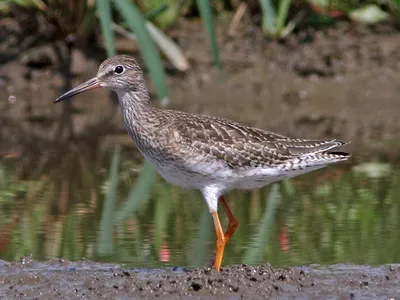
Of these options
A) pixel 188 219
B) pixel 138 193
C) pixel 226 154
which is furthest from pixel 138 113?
pixel 138 193

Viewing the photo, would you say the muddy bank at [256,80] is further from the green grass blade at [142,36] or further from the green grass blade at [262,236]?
Answer: the green grass blade at [262,236]

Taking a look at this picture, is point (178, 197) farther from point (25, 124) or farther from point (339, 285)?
point (25, 124)

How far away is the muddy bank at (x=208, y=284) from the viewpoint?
6.66 metres

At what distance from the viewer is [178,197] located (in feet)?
31.8

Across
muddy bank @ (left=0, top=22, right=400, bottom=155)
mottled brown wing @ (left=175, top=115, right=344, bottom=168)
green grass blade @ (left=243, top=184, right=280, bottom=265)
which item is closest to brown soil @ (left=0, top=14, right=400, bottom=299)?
muddy bank @ (left=0, top=22, right=400, bottom=155)

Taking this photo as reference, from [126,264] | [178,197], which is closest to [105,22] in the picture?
[178,197]

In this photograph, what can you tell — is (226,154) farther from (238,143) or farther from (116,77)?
(116,77)

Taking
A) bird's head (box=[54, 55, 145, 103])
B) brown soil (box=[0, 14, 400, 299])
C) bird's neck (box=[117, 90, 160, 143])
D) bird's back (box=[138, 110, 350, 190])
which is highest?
bird's head (box=[54, 55, 145, 103])

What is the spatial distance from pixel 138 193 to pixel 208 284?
3245 mm

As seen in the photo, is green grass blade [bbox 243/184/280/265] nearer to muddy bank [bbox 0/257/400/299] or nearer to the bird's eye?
muddy bank [bbox 0/257/400/299]

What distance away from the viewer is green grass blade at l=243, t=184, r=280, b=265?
7.71 metres

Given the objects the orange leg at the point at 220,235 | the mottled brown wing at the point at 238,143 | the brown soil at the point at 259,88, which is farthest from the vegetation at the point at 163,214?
the brown soil at the point at 259,88

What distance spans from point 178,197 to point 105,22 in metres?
1.83

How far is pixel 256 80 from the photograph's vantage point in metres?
15.2
